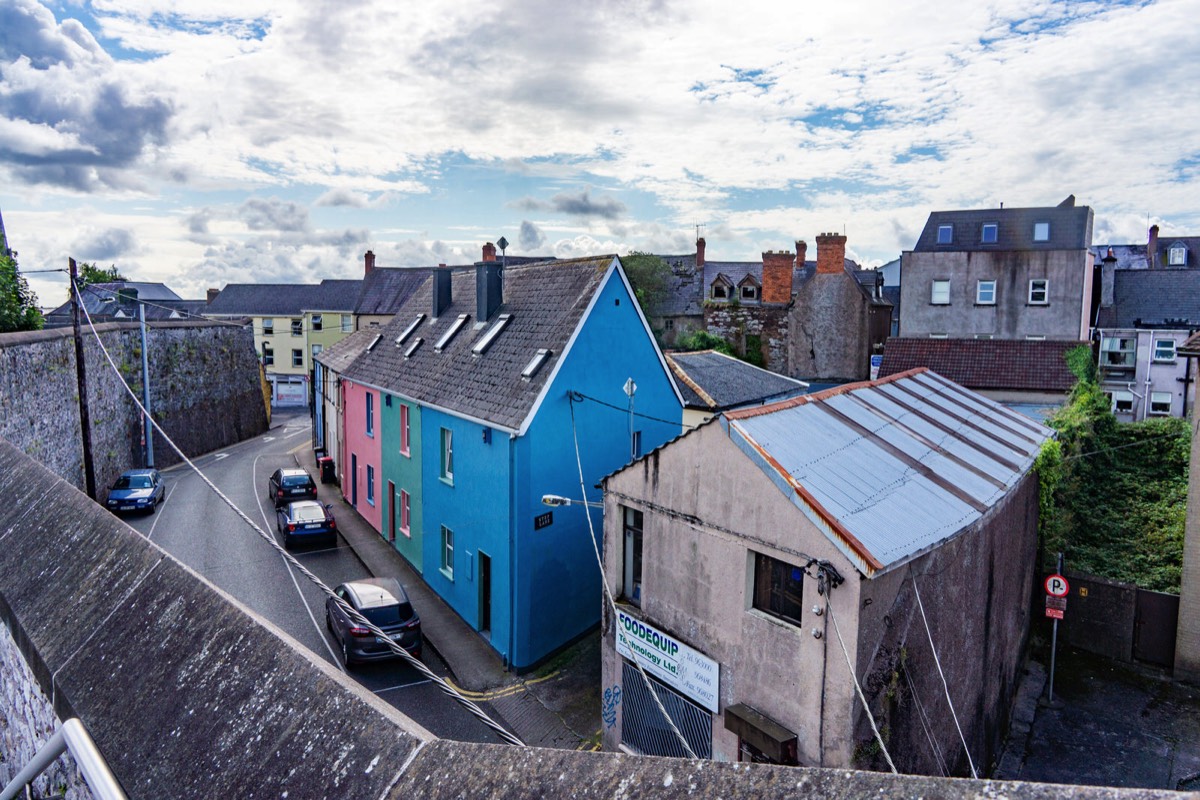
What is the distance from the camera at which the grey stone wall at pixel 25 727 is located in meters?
4.05

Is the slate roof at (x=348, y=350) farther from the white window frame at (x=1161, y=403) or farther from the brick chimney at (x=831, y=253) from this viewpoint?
the white window frame at (x=1161, y=403)

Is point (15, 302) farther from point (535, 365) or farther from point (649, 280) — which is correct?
point (649, 280)

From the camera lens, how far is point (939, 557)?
10875 mm

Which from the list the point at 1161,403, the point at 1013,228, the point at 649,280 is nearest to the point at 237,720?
the point at 1013,228

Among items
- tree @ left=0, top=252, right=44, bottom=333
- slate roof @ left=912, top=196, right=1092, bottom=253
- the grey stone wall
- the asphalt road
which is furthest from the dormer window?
the grey stone wall

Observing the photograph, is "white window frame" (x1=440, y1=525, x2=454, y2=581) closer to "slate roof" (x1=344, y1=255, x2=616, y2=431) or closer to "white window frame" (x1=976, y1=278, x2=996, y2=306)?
"slate roof" (x1=344, y1=255, x2=616, y2=431)

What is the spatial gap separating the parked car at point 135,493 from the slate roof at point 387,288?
4151cm

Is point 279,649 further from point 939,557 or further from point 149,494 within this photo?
point 149,494

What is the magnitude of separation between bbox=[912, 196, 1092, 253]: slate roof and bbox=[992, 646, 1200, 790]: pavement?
27826 millimetres

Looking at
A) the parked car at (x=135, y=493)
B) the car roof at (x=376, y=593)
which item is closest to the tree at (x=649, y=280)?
the parked car at (x=135, y=493)

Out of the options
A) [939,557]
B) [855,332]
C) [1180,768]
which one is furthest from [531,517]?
[855,332]

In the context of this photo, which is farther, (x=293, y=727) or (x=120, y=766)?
(x=120, y=766)

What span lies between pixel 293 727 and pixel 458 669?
14990mm

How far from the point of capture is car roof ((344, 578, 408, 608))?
659 inches
